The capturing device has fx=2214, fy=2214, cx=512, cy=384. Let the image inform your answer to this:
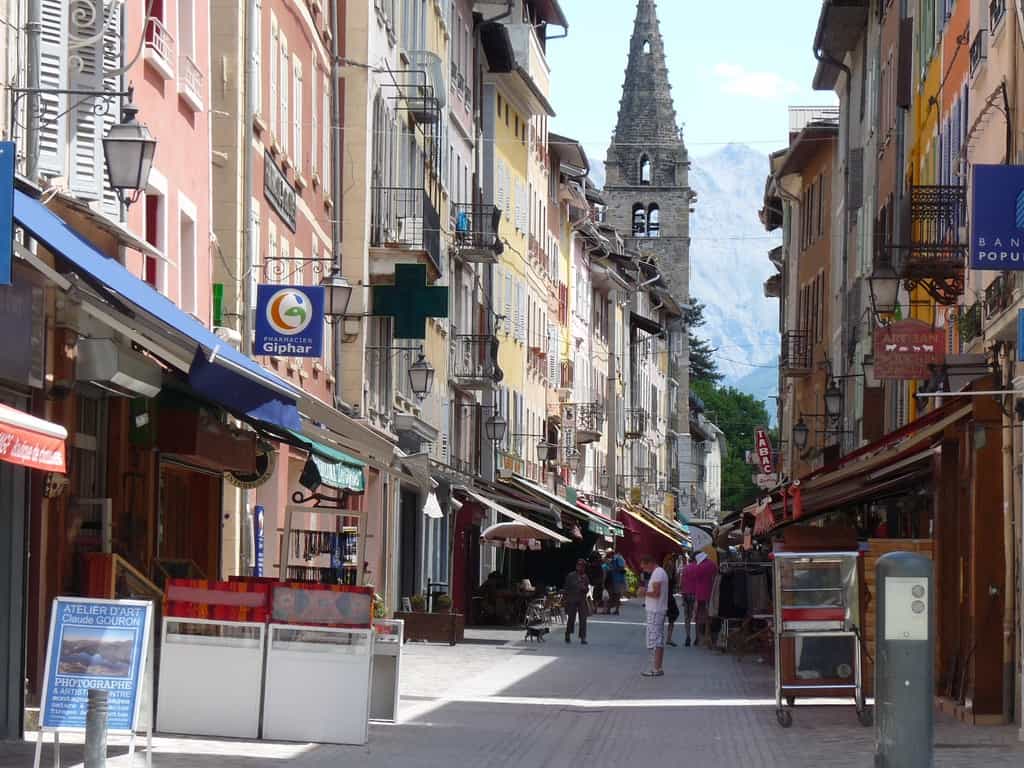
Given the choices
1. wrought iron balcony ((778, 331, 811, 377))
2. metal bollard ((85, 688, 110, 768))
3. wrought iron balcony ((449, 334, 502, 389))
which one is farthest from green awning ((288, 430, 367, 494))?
wrought iron balcony ((778, 331, 811, 377))

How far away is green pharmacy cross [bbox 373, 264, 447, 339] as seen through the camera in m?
35.9

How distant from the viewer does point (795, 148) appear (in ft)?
197

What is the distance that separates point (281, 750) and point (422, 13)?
3122 centimetres

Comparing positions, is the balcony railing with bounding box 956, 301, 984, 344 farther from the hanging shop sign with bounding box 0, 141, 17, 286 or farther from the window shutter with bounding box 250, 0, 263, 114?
the hanging shop sign with bounding box 0, 141, 17, 286

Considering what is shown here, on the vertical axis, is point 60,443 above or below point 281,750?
above

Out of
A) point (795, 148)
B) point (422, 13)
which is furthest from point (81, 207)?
point (795, 148)

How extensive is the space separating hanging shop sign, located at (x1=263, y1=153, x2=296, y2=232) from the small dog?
10535 millimetres

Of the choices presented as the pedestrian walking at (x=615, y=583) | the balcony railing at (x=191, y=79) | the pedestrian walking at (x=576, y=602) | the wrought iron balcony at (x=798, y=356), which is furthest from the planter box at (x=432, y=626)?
the pedestrian walking at (x=615, y=583)

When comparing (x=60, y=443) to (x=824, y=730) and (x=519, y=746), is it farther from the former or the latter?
(x=824, y=730)

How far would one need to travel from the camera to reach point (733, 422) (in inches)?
6043

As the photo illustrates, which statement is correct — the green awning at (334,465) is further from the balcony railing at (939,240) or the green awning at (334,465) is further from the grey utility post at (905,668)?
the grey utility post at (905,668)

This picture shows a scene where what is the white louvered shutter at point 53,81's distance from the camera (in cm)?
1688

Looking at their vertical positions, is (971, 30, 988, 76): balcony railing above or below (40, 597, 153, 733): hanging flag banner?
above

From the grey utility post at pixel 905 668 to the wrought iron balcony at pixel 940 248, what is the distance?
11.8 m
